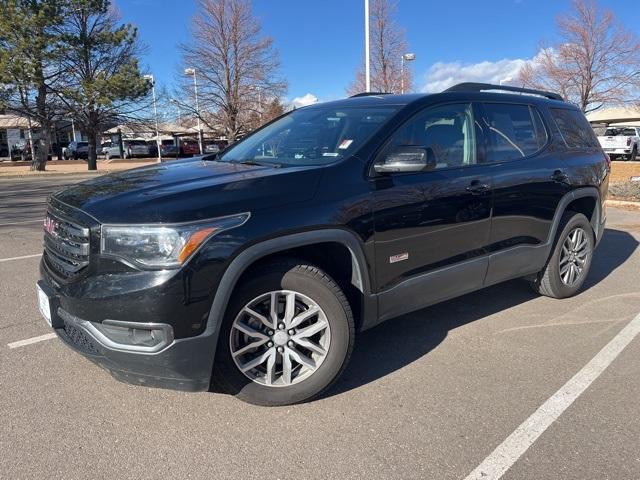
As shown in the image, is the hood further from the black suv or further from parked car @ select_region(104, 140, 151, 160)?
parked car @ select_region(104, 140, 151, 160)

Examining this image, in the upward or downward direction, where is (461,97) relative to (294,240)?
upward

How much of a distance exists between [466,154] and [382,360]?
5.40 ft

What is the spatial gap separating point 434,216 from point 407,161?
52 cm

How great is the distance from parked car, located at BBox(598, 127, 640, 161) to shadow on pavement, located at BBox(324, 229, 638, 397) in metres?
24.7

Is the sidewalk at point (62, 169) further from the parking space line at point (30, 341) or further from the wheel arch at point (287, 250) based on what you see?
the wheel arch at point (287, 250)

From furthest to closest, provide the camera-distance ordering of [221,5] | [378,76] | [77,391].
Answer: [221,5] → [378,76] → [77,391]

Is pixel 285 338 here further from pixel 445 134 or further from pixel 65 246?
pixel 445 134

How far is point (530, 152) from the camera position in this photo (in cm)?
448

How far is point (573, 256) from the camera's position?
513cm

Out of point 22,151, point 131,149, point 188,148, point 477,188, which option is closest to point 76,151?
point 22,151

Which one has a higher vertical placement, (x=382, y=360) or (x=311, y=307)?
(x=311, y=307)

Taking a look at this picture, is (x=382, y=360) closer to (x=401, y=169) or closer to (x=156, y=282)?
(x=401, y=169)

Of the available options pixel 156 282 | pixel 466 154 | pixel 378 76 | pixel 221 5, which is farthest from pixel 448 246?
pixel 221 5

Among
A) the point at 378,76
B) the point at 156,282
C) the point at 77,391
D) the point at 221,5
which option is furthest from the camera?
the point at 221,5
